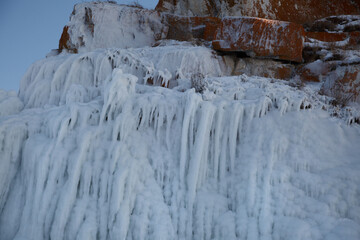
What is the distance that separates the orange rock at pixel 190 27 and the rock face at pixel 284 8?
92 centimetres

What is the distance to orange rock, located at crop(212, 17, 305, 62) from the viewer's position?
24.8 ft

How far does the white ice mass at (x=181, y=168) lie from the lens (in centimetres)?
397

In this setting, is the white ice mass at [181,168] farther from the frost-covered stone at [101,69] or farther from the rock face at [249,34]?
the rock face at [249,34]

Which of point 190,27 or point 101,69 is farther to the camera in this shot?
point 190,27

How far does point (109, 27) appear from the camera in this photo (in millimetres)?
9359

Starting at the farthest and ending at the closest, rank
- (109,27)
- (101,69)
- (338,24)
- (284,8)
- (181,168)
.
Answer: (284,8) → (109,27) → (338,24) → (101,69) → (181,168)

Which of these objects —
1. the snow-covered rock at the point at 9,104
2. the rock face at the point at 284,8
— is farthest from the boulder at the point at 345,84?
the snow-covered rock at the point at 9,104

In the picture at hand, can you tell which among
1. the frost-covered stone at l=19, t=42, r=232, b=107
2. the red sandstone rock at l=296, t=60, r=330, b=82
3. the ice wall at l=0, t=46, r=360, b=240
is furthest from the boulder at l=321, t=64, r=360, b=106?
the frost-covered stone at l=19, t=42, r=232, b=107

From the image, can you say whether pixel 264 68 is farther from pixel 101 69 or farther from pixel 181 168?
pixel 181 168

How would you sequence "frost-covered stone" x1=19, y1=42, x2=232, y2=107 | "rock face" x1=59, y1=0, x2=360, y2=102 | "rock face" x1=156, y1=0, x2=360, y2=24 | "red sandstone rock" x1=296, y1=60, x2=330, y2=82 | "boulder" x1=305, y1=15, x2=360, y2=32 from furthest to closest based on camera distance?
1. "rock face" x1=156, y1=0, x2=360, y2=24
2. "boulder" x1=305, y1=15, x2=360, y2=32
3. "rock face" x1=59, y1=0, x2=360, y2=102
4. "red sandstone rock" x1=296, y1=60, x2=330, y2=82
5. "frost-covered stone" x1=19, y1=42, x2=232, y2=107

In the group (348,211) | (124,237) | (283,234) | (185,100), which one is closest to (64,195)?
(124,237)

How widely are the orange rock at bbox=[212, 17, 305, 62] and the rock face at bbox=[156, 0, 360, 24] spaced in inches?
90.2

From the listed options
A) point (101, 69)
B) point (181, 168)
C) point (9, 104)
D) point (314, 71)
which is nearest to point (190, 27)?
point (101, 69)

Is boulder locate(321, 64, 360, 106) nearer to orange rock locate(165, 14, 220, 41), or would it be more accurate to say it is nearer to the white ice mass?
the white ice mass
